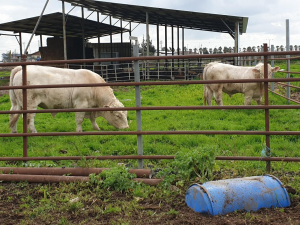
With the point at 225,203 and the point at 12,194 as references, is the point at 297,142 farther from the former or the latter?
the point at 12,194

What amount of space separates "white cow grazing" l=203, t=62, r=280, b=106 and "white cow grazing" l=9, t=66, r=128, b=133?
351 cm

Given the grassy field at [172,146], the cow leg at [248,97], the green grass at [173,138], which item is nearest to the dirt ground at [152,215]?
the grassy field at [172,146]

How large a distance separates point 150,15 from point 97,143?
17.5 m

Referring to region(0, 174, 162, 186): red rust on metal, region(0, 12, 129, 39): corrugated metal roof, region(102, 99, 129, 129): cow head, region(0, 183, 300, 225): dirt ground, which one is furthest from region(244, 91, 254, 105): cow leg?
region(0, 12, 129, 39): corrugated metal roof

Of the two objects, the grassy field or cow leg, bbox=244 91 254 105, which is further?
cow leg, bbox=244 91 254 105

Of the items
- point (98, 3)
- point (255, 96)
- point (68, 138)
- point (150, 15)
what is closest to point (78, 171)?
point (68, 138)

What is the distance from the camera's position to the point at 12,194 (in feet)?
13.9

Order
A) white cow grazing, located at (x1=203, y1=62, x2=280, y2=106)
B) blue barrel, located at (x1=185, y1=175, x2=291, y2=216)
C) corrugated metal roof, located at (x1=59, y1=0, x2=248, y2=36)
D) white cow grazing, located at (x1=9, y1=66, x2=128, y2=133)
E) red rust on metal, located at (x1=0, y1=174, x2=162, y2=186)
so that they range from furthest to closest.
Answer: corrugated metal roof, located at (x1=59, y1=0, x2=248, y2=36) < white cow grazing, located at (x1=203, y1=62, x2=280, y2=106) < white cow grazing, located at (x1=9, y1=66, x2=128, y2=133) < red rust on metal, located at (x1=0, y1=174, x2=162, y2=186) < blue barrel, located at (x1=185, y1=175, x2=291, y2=216)

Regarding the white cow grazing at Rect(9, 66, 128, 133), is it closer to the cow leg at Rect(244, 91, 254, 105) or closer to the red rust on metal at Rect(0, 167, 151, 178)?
the red rust on metal at Rect(0, 167, 151, 178)

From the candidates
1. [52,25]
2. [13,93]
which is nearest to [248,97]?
[13,93]

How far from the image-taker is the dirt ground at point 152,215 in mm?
3312

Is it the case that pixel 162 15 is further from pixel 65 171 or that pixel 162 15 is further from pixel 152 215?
pixel 152 215

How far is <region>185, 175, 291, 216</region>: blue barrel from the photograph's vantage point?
3438 millimetres

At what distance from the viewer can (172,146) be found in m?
6.36
